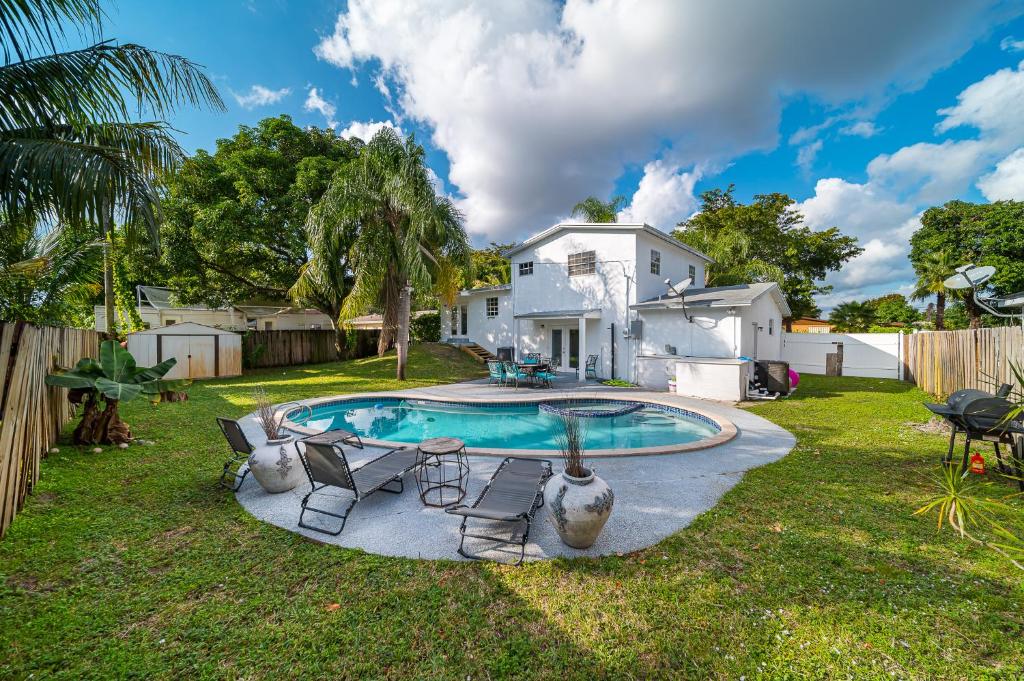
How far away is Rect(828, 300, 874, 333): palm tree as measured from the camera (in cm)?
2880

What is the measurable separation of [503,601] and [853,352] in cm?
2282

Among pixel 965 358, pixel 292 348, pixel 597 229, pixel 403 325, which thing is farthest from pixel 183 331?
pixel 965 358

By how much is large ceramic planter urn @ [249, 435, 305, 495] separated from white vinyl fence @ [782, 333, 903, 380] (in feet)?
75.8

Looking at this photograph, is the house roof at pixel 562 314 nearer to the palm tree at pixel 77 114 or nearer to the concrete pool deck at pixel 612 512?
the concrete pool deck at pixel 612 512

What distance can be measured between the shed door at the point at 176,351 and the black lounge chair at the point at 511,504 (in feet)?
56.2

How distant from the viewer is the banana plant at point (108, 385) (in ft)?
19.2

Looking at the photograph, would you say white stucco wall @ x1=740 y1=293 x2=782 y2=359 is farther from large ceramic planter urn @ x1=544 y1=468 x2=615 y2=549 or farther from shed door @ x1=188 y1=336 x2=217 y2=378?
shed door @ x1=188 y1=336 x2=217 y2=378

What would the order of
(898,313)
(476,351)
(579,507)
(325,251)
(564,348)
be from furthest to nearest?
1. (898,313)
2. (476,351)
3. (564,348)
4. (325,251)
5. (579,507)

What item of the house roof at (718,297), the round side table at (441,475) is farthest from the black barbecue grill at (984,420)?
the house roof at (718,297)

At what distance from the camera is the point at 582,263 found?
17406 mm

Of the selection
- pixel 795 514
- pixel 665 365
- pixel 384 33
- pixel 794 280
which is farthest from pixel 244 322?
pixel 794 280

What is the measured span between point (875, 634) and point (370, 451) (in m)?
6.53

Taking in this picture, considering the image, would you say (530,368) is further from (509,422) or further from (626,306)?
(626,306)

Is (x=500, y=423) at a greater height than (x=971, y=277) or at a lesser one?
lesser
